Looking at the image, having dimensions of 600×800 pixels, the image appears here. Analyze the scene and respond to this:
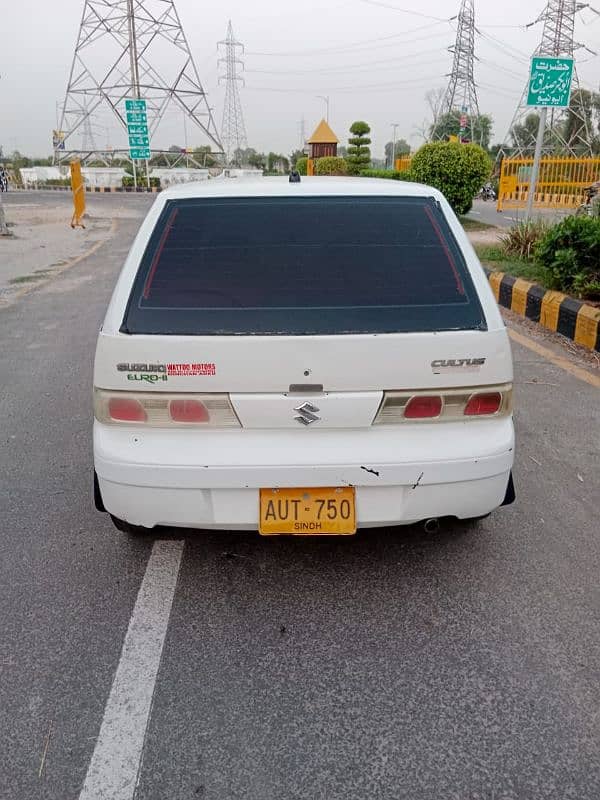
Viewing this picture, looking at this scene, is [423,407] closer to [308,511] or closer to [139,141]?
[308,511]

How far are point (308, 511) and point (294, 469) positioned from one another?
185mm

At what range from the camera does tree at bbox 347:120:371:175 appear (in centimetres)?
3056

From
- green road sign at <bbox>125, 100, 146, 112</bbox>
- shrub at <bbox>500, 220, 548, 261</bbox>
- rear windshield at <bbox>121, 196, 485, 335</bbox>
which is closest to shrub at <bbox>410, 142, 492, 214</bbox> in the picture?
shrub at <bbox>500, 220, 548, 261</bbox>

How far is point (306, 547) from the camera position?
2969 millimetres

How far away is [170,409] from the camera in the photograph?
2.39 metres

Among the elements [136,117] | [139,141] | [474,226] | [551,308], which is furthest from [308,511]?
[136,117]

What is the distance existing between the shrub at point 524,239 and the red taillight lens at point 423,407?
302 inches

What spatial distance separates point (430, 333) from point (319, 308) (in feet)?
1.34

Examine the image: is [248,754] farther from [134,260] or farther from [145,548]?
[134,260]

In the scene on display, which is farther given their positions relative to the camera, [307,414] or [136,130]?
[136,130]

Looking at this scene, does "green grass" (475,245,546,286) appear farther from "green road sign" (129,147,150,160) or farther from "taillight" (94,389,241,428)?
"green road sign" (129,147,150,160)

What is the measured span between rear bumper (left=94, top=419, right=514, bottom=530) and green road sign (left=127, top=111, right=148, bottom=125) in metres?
26.4

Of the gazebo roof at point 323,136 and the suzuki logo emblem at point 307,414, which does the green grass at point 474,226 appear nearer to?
the suzuki logo emblem at point 307,414

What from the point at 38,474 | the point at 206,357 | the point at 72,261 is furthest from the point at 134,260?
the point at 72,261
